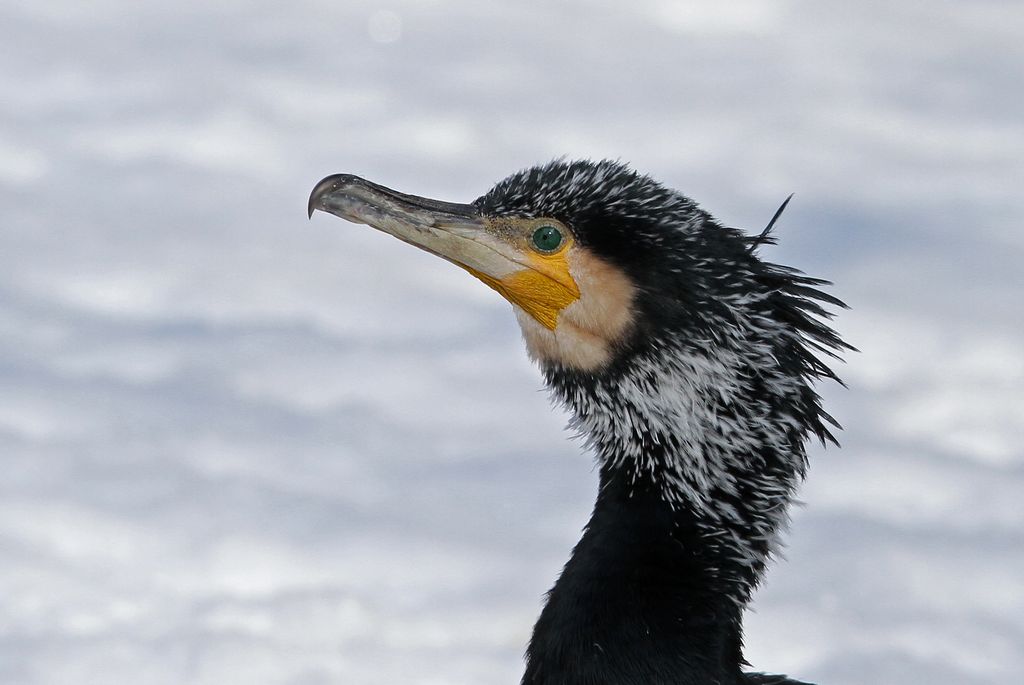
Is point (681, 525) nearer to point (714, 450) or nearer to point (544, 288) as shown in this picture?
point (714, 450)

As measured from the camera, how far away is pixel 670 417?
5484mm

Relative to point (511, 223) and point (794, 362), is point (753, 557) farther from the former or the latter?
point (511, 223)

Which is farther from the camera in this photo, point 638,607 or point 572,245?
point 572,245

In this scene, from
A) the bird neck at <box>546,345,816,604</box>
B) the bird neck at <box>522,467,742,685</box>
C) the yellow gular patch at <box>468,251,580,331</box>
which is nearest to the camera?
the bird neck at <box>522,467,742,685</box>

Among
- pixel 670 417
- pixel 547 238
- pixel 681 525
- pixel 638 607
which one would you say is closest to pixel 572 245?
pixel 547 238

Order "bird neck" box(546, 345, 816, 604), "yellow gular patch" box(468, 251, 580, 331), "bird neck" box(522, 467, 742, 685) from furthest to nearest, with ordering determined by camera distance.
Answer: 1. "yellow gular patch" box(468, 251, 580, 331)
2. "bird neck" box(546, 345, 816, 604)
3. "bird neck" box(522, 467, 742, 685)

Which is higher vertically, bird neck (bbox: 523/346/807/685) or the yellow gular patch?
the yellow gular patch

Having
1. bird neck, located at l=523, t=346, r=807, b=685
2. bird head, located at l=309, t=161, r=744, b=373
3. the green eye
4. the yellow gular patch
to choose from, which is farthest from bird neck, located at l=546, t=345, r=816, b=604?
the green eye

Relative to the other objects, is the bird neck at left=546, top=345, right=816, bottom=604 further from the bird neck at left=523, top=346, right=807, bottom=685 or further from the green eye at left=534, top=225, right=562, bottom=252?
the green eye at left=534, top=225, right=562, bottom=252

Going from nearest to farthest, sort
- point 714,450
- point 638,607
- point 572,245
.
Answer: point 638,607 < point 714,450 < point 572,245

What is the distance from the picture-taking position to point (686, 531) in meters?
5.48

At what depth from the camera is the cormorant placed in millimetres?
5367

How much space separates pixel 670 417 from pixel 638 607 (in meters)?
0.65

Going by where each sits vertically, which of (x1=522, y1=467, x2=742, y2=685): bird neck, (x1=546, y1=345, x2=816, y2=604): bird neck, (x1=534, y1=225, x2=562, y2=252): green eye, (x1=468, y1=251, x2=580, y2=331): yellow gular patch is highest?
(x1=534, y1=225, x2=562, y2=252): green eye
